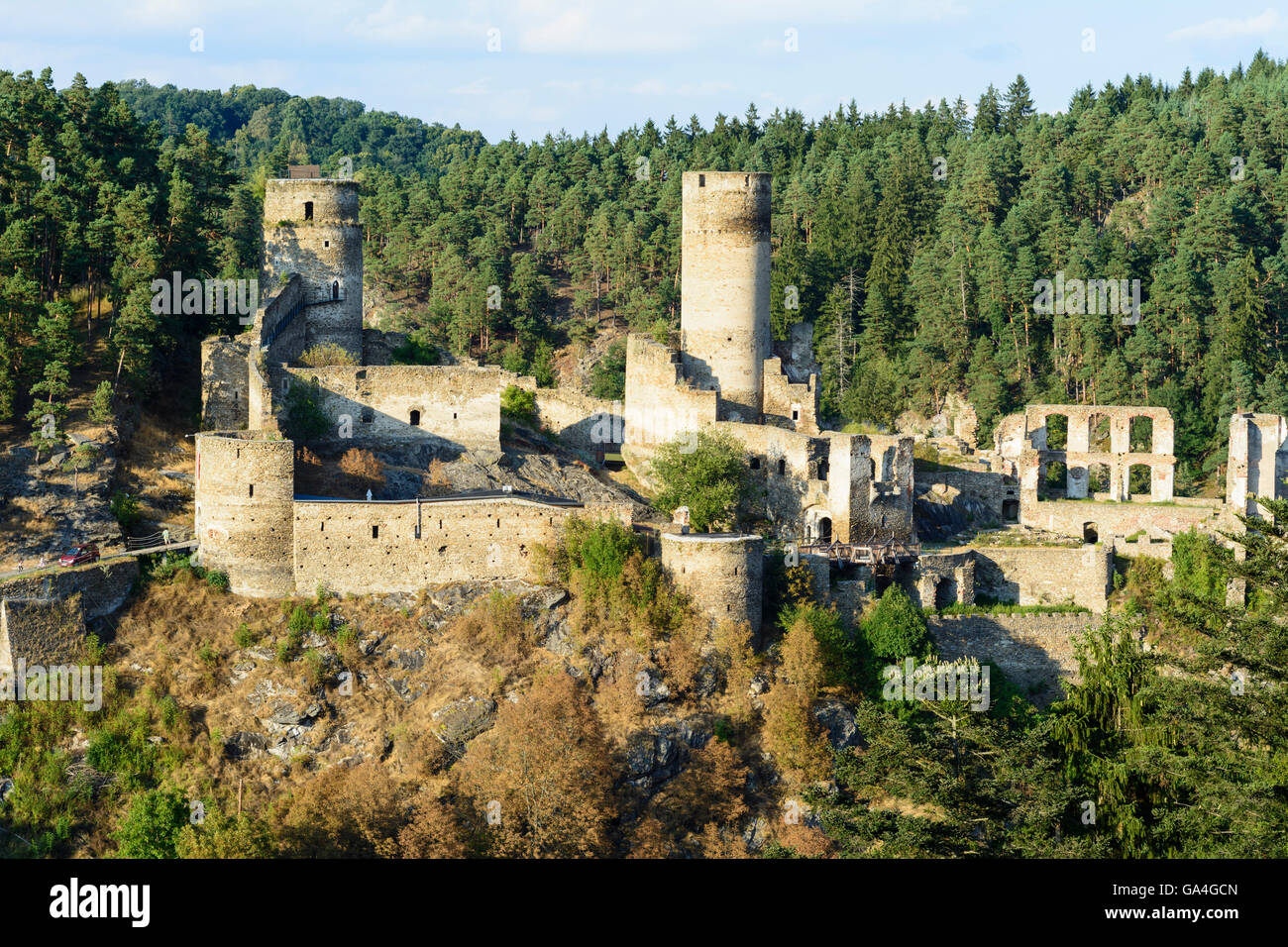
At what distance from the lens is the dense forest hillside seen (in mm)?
45406

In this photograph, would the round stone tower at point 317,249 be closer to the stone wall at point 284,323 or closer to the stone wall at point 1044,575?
the stone wall at point 284,323

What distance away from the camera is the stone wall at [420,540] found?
36188 millimetres

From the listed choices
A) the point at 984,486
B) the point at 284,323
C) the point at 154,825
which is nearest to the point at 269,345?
the point at 284,323

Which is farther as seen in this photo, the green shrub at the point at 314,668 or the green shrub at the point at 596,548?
the green shrub at the point at 596,548

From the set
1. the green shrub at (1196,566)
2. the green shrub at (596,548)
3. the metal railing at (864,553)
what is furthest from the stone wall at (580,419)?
the green shrub at (1196,566)

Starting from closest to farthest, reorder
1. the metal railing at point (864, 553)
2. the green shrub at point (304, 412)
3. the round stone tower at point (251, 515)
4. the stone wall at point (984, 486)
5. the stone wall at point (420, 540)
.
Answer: the round stone tower at point (251, 515), the stone wall at point (420, 540), the metal railing at point (864, 553), the green shrub at point (304, 412), the stone wall at point (984, 486)

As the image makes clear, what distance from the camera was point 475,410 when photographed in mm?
42531

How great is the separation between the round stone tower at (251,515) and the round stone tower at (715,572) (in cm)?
864

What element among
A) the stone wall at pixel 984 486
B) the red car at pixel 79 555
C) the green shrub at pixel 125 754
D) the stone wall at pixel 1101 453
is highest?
the stone wall at pixel 1101 453

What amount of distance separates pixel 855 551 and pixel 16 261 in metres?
23.2

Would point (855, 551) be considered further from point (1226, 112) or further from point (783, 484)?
point (1226, 112)

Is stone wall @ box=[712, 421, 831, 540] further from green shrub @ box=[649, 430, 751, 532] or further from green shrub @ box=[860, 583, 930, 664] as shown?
green shrub @ box=[860, 583, 930, 664]

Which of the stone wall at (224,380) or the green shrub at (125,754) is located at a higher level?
the stone wall at (224,380)
